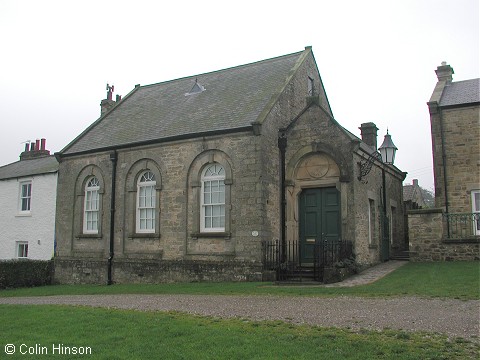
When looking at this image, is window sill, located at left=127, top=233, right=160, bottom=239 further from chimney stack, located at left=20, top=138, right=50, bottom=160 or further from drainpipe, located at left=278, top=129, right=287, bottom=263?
chimney stack, located at left=20, top=138, right=50, bottom=160

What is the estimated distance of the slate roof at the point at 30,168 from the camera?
24.5m

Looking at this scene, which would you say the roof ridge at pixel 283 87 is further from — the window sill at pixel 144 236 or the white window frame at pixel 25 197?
the white window frame at pixel 25 197

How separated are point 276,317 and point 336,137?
30.7ft

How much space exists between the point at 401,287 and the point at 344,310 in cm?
370

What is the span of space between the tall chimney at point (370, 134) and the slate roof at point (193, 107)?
227 inches

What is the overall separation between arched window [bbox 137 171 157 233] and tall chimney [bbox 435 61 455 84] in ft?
53.2

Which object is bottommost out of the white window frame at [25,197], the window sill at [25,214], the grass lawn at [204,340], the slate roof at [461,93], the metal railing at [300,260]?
the grass lawn at [204,340]

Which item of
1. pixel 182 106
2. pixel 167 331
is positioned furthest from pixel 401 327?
pixel 182 106

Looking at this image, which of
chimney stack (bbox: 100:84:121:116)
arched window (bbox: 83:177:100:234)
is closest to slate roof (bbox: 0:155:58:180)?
arched window (bbox: 83:177:100:234)

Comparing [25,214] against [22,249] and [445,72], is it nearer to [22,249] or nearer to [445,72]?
[22,249]

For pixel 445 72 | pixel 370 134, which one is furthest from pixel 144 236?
pixel 445 72

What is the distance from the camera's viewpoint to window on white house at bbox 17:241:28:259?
972 inches

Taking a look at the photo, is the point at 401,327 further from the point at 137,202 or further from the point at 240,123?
the point at 137,202

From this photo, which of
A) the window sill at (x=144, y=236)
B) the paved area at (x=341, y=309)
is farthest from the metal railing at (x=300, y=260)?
the window sill at (x=144, y=236)
